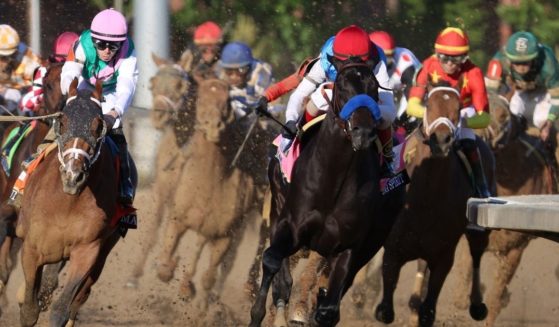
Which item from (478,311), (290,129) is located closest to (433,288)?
(478,311)

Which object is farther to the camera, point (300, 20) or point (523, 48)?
point (300, 20)

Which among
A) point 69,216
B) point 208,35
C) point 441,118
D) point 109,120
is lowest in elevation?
point 69,216

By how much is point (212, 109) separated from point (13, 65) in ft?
5.78

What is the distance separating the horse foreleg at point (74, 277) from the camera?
8.84 meters

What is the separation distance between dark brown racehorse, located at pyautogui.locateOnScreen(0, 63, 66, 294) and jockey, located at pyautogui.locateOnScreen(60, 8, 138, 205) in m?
0.56

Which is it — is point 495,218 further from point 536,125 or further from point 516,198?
point 536,125

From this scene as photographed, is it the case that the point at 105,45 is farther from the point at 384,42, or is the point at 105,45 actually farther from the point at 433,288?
the point at 384,42

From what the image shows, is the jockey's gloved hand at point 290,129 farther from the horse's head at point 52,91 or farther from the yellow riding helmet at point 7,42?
the yellow riding helmet at point 7,42

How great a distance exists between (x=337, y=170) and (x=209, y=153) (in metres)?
4.52

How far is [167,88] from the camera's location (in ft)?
47.6

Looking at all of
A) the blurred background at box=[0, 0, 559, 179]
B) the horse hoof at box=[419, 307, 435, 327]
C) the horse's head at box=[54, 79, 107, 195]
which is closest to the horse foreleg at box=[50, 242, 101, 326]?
the horse's head at box=[54, 79, 107, 195]

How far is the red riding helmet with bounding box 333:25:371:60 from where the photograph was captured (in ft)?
30.0

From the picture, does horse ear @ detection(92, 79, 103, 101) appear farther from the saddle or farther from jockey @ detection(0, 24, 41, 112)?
jockey @ detection(0, 24, 41, 112)

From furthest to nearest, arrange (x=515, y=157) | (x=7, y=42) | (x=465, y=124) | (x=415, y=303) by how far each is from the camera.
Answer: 1. (x=515, y=157)
2. (x=7, y=42)
3. (x=415, y=303)
4. (x=465, y=124)
